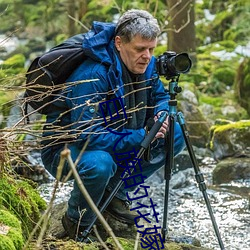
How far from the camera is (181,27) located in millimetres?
10039

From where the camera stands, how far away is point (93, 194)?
3.32 m

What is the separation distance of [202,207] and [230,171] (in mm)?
903

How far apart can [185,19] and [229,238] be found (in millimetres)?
6412

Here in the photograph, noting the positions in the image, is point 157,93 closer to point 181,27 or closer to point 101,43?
point 101,43

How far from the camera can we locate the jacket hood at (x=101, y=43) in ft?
11.2

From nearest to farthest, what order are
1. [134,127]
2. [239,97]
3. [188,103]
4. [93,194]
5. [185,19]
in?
[93,194], [134,127], [188,103], [239,97], [185,19]

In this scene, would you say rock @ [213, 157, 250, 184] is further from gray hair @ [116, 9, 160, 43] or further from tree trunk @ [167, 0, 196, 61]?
tree trunk @ [167, 0, 196, 61]

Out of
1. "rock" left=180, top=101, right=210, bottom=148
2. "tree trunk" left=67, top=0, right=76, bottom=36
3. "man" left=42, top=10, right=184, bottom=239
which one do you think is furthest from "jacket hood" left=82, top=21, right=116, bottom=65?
"tree trunk" left=67, top=0, right=76, bottom=36

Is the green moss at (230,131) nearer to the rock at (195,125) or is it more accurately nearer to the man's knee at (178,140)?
the rock at (195,125)

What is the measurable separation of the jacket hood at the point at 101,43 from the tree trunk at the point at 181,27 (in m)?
6.47

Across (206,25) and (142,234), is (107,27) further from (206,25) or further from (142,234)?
(206,25)

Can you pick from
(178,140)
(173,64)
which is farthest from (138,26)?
Result: (178,140)

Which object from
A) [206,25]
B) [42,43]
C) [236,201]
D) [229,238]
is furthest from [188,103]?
[42,43]

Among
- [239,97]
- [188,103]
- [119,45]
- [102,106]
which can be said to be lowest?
[239,97]
